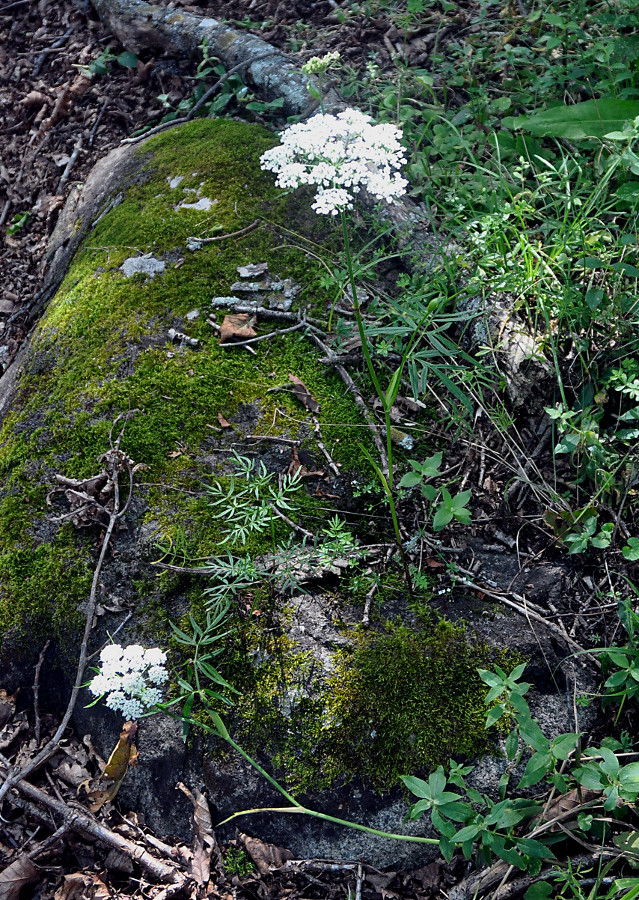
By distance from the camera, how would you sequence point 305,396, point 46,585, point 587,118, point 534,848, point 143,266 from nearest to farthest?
point 534,848 → point 46,585 → point 305,396 → point 587,118 → point 143,266

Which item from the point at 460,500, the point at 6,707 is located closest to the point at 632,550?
the point at 460,500

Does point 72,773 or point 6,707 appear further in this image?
point 6,707

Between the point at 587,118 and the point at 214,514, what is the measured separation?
251 cm

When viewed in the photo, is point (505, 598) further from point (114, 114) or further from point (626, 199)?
point (114, 114)

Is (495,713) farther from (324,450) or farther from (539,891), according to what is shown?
(324,450)

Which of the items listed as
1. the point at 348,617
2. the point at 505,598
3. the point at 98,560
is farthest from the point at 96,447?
the point at 505,598

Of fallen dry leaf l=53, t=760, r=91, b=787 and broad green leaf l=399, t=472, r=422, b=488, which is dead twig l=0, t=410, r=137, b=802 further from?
broad green leaf l=399, t=472, r=422, b=488

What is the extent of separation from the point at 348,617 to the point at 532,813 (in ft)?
2.58

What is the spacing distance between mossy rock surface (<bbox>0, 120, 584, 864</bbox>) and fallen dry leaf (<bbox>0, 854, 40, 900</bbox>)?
344 millimetres

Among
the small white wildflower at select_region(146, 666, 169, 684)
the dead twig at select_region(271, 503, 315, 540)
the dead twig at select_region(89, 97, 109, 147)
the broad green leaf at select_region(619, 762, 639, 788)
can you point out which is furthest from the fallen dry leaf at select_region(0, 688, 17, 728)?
the dead twig at select_region(89, 97, 109, 147)

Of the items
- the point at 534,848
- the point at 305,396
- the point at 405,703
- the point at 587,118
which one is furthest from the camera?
the point at 587,118

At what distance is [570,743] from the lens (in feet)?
5.65

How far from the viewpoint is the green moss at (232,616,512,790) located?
2021mm

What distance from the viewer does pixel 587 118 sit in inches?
120
